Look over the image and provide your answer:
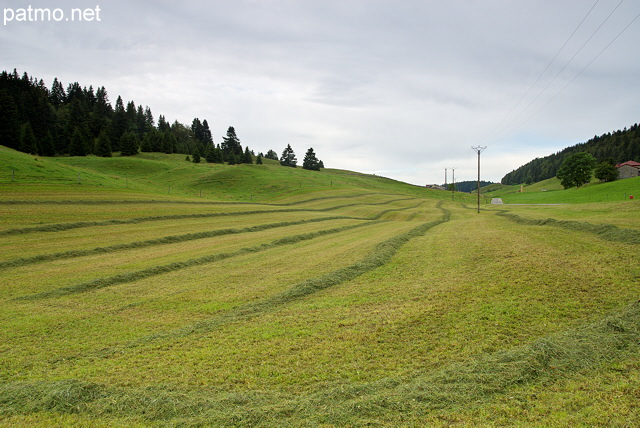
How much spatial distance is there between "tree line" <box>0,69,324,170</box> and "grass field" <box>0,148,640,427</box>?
98.1m

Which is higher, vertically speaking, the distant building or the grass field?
the distant building

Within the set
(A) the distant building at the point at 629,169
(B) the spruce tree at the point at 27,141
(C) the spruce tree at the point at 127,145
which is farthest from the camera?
(A) the distant building at the point at 629,169

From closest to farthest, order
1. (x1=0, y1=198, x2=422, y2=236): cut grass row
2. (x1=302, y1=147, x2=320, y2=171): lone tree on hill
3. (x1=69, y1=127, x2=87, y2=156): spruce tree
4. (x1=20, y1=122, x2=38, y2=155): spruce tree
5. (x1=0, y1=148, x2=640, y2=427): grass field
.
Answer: (x1=0, y1=148, x2=640, y2=427): grass field → (x1=0, y1=198, x2=422, y2=236): cut grass row → (x1=20, y1=122, x2=38, y2=155): spruce tree → (x1=69, y1=127, x2=87, y2=156): spruce tree → (x1=302, y1=147, x2=320, y2=171): lone tree on hill

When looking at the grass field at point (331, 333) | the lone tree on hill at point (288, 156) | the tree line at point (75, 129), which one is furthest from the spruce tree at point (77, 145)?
the grass field at point (331, 333)

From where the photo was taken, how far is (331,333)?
9539 mm

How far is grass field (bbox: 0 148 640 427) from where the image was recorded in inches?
243

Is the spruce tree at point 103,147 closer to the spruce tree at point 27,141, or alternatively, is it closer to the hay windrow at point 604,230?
the spruce tree at point 27,141

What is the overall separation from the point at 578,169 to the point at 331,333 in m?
125

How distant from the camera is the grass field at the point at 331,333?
20.3 feet

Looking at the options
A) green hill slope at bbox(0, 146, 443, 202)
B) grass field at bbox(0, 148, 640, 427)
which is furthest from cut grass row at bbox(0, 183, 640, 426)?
green hill slope at bbox(0, 146, 443, 202)

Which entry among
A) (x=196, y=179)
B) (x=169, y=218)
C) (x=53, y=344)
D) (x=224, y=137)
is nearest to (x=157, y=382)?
(x=53, y=344)

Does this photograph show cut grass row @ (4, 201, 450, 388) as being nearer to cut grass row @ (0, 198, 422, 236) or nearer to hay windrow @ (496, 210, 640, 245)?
hay windrow @ (496, 210, 640, 245)

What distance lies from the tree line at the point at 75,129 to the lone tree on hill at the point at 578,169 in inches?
3629

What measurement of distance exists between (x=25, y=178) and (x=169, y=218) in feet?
74.8
